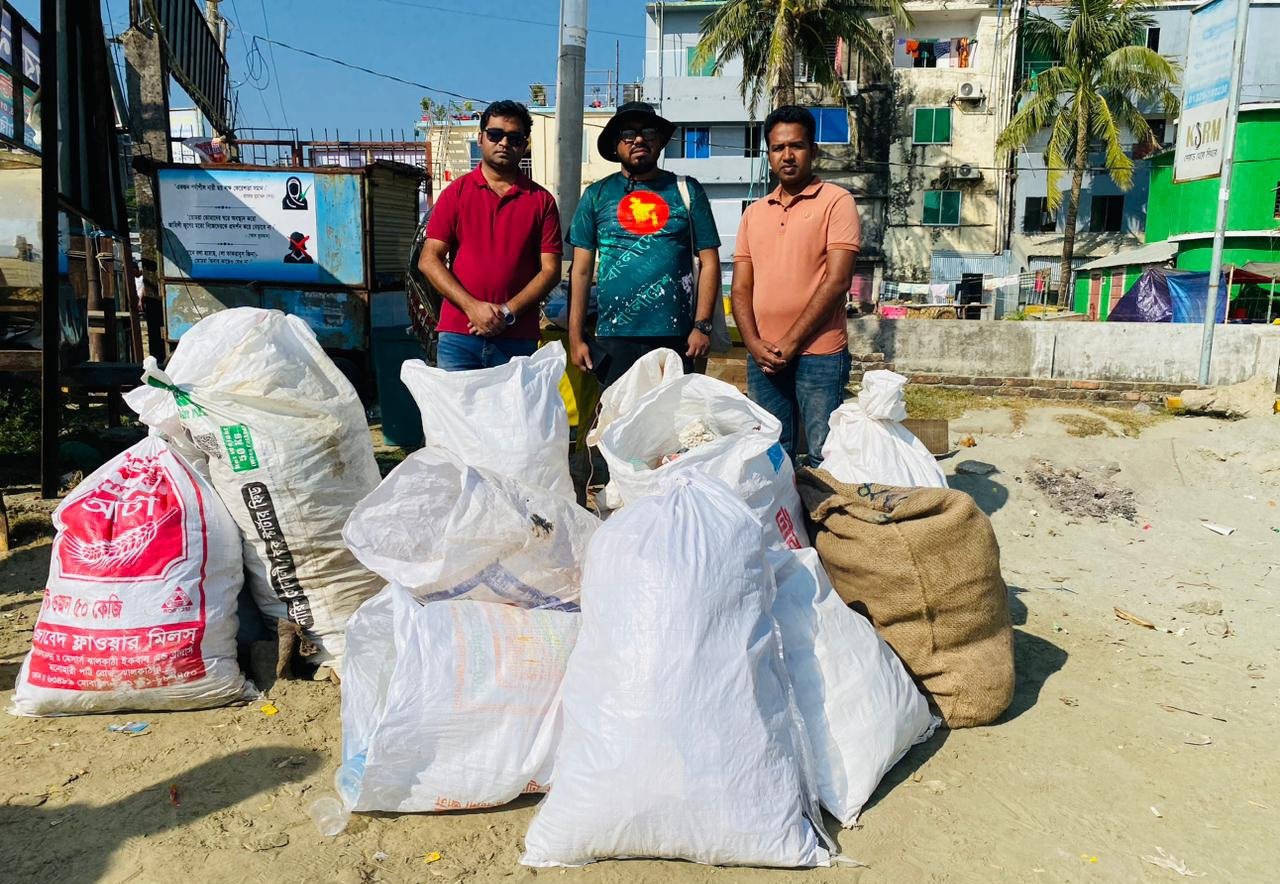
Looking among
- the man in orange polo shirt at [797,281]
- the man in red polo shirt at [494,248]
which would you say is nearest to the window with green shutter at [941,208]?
the man in orange polo shirt at [797,281]

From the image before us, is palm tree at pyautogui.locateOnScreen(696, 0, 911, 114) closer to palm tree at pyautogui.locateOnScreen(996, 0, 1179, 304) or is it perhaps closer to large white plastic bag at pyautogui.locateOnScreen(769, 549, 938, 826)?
palm tree at pyautogui.locateOnScreen(996, 0, 1179, 304)

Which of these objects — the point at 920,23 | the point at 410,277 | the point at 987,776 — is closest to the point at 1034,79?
the point at 920,23

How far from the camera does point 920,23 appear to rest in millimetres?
29875

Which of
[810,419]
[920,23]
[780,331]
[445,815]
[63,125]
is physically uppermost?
[920,23]

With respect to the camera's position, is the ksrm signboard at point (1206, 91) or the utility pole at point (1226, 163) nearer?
the utility pole at point (1226, 163)

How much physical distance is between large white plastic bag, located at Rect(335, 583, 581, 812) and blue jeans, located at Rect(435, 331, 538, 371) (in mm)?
1446

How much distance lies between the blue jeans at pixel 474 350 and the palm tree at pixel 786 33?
1951 centimetres

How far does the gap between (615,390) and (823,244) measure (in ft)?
3.27

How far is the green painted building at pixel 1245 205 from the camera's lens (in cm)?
2203

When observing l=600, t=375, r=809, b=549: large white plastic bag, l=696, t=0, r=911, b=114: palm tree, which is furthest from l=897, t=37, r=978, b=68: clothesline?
l=600, t=375, r=809, b=549: large white plastic bag

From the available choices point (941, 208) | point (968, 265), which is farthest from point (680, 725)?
point (941, 208)

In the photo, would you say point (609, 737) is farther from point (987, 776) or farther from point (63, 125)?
point (63, 125)

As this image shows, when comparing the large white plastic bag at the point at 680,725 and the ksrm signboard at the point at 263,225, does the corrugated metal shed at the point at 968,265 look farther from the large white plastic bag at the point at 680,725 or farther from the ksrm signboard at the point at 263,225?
the large white plastic bag at the point at 680,725

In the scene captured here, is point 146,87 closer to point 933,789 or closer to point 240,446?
point 240,446
